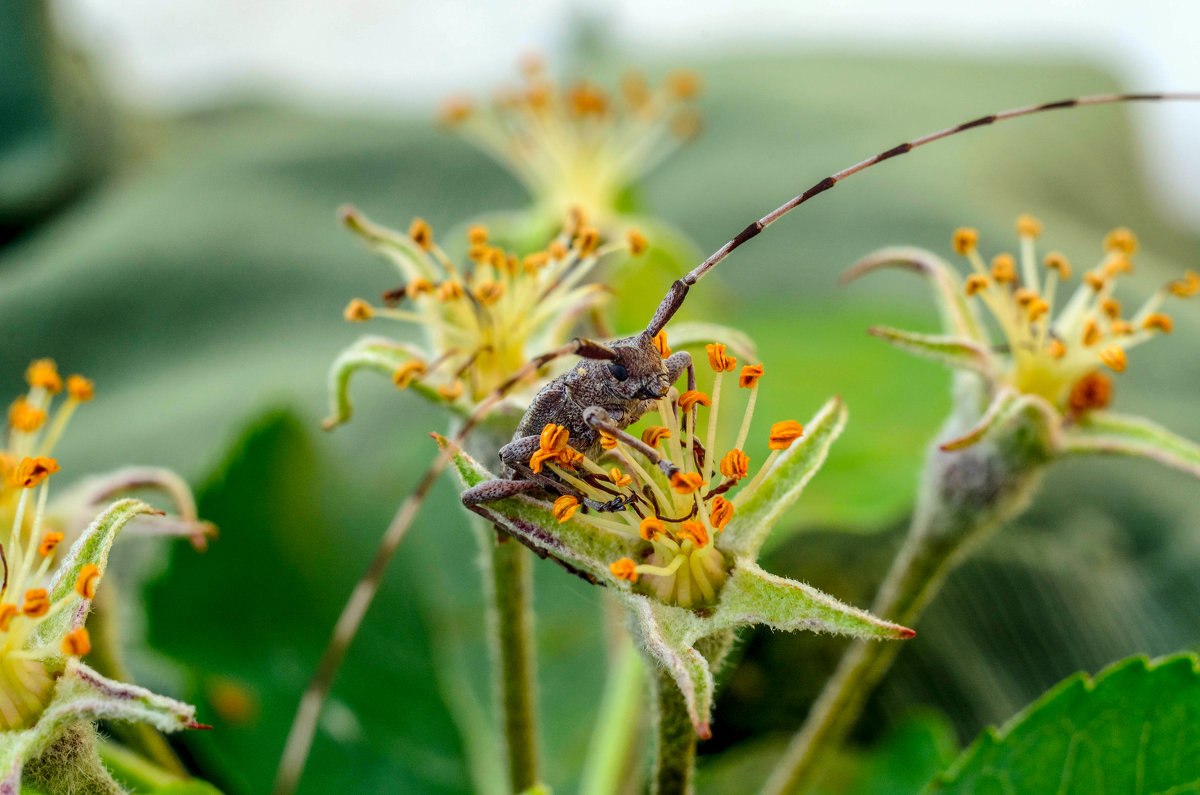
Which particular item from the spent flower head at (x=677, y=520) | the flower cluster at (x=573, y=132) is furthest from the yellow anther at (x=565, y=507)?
the flower cluster at (x=573, y=132)

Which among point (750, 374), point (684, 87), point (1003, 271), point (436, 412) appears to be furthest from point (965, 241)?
point (436, 412)

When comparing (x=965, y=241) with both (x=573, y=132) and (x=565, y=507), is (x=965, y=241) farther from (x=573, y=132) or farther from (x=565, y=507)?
(x=573, y=132)

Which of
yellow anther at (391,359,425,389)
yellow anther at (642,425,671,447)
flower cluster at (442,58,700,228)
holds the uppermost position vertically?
flower cluster at (442,58,700,228)

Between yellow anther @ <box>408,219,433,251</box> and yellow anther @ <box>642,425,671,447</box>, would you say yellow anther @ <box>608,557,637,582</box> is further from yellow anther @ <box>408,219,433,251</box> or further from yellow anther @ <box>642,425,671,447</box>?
yellow anther @ <box>408,219,433,251</box>

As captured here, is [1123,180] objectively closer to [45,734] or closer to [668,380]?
[668,380]

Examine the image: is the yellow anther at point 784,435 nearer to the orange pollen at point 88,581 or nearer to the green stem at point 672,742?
the green stem at point 672,742

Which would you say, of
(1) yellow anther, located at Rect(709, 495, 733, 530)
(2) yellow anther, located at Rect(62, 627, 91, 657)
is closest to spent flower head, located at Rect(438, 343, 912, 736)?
(1) yellow anther, located at Rect(709, 495, 733, 530)
